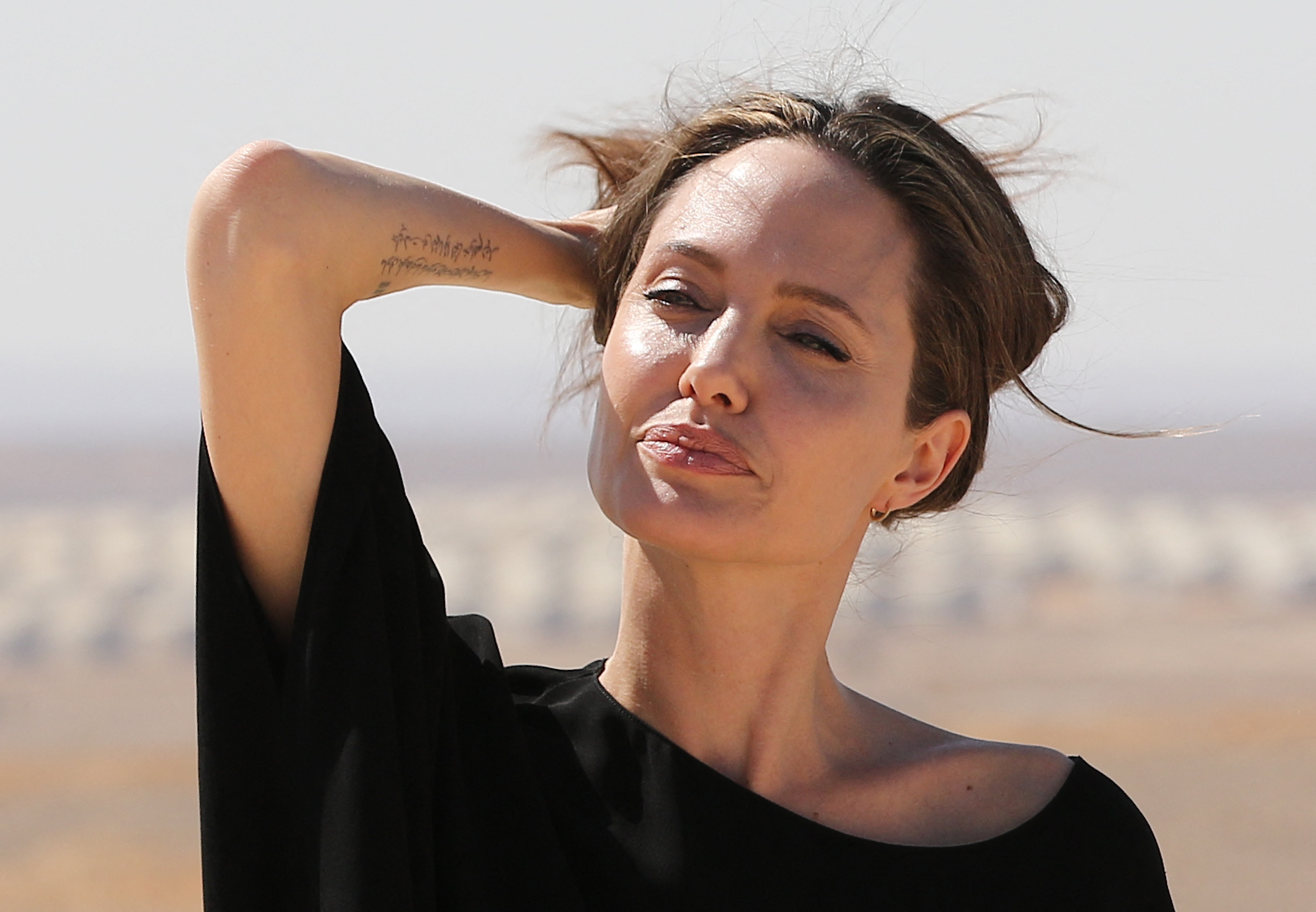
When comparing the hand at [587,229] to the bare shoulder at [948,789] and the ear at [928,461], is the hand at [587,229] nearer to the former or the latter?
the ear at [928,461]

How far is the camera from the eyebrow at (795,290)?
2.15 metres

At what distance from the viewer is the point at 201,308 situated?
1841mm

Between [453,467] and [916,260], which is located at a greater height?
[916,260]

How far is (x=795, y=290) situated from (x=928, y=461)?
0.44 m

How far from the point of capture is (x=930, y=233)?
2.34 metres

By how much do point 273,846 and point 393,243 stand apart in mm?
823

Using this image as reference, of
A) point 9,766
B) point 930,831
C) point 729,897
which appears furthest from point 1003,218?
point 9,766

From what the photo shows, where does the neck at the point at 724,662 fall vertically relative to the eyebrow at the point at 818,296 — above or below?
below

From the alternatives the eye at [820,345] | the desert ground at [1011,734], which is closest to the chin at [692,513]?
the eye at [820,345]

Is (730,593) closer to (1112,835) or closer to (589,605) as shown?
(1112,835)

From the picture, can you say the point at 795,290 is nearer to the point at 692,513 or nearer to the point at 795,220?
the point at 795,220

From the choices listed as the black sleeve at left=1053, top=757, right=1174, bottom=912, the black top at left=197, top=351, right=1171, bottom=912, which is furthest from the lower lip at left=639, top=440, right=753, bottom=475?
the black sleeve at left=1053, top=757, right=1174, bottom=912

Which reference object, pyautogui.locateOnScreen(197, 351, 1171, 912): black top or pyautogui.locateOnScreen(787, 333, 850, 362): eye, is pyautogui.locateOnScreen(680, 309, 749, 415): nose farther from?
pyautogui.locateOnScreen(197, 351, 1171, 912): black top

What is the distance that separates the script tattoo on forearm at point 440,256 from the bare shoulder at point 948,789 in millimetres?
976
